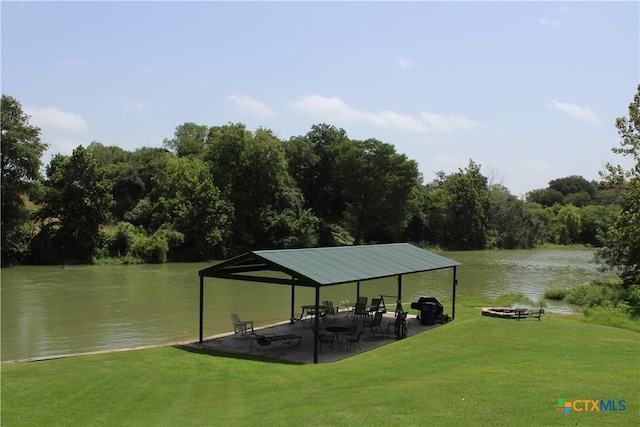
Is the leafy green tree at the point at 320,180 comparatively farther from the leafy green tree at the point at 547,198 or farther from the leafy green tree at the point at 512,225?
the leafy green tree at the point at 547,198

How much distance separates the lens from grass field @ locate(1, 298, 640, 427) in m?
7.54

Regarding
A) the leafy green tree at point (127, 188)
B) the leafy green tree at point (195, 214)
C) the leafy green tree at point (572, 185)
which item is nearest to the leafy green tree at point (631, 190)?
the leafy green tree at point (195, 214)

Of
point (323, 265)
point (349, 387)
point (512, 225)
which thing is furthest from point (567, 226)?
point (349, 387)

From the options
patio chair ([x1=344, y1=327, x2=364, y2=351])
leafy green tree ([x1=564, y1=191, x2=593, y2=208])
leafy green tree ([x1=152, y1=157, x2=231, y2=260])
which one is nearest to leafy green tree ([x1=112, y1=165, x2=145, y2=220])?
leafy green tree ([x1=152, y1=157, x2=231, y2=260])

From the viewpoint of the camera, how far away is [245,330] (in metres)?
16.5

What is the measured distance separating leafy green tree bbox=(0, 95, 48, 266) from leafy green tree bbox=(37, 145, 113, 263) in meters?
2.71

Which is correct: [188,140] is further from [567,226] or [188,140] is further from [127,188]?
[567,226]

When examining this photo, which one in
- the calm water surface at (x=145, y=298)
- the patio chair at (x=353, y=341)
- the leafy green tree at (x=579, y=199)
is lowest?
the calm water surface at (x=145, y=298)

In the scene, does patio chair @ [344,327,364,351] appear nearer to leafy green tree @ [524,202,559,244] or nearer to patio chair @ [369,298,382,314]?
Result: patio chair @ [369,298,382,314]

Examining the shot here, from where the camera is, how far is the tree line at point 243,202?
41344 millimetres

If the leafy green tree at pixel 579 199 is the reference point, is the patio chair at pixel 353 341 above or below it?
below

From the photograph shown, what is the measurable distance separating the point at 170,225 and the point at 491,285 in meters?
28.9

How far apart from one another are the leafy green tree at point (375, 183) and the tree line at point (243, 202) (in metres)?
0.13

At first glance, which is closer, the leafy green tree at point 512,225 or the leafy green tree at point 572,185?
the leafy green tree at point 512,225
